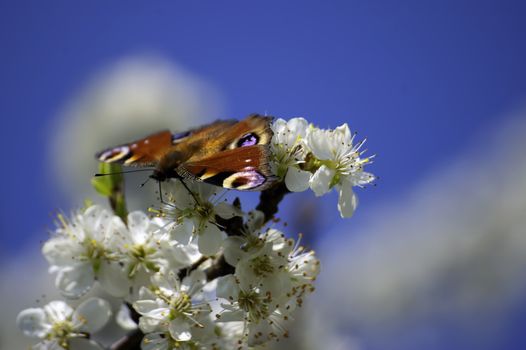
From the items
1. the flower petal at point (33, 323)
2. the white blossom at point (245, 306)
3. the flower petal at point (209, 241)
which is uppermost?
the flower petal at point (209, 241)

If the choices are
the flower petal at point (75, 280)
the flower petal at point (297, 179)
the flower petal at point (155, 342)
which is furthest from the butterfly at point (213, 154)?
the flower petal at point (155, 342)

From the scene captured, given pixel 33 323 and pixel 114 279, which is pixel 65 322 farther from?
pixel 114 279

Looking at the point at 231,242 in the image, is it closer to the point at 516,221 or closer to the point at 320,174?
the point at 320,174

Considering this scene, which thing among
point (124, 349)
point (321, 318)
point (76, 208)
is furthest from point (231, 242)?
point (321, 318)

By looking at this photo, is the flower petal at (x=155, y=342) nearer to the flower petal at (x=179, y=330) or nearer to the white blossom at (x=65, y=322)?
the flower petal at (x=179, y=330)

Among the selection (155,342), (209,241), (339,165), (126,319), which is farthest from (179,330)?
(339,165)

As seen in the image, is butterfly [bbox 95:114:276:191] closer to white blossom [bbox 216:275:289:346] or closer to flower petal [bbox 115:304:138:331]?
white blossom [bbox 216:275:289:346]

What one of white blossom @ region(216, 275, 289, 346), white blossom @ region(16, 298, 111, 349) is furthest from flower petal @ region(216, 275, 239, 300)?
white blossom @ region(16, 298, 111, 349)
